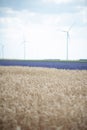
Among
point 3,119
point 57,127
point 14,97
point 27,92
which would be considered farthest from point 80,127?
point 27,92

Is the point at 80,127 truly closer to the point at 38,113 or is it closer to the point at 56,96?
the point at 38,113

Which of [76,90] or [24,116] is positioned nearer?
[24,116]

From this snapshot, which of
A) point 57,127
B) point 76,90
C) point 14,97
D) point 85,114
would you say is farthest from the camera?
point 76,90

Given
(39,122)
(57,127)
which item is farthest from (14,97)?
(57,127)

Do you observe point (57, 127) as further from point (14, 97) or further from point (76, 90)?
point (76, 90)

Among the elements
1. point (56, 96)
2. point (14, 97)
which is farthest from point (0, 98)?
point (56, 96)

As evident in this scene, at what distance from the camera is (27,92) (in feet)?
26.9

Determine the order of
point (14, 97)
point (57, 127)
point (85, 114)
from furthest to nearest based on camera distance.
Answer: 1. point (14, 97)
2. point (85, 114)
3. point (57, 127)

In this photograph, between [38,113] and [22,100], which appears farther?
[22,100]

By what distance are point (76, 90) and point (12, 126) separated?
174 inches

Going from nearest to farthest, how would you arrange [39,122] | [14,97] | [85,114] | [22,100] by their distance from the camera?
[39,122] < [85,114] < [22,100] < [14,97]

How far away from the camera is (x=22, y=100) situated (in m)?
6.83

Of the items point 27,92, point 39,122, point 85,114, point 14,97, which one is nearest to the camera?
point 39,122

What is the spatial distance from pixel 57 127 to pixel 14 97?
106 inches
